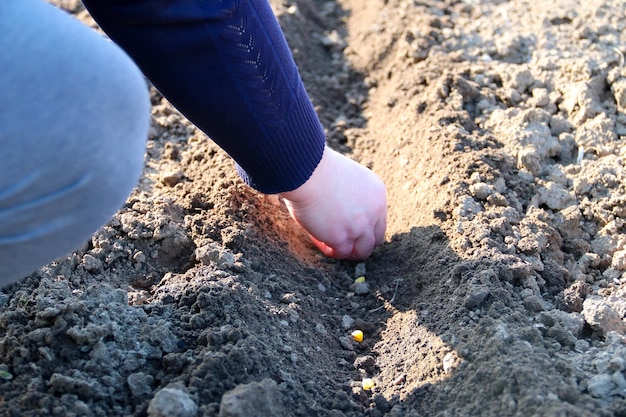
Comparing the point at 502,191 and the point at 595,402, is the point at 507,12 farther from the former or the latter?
the point at 595,402

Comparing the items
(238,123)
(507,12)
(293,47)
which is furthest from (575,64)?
(238,123)

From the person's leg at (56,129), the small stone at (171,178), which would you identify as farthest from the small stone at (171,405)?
the small stone at (171,178)

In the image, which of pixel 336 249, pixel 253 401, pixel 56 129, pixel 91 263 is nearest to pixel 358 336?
pixel 336 249

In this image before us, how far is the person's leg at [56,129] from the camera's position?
106 cm

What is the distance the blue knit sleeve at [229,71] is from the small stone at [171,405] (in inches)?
19.7

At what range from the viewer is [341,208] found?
75.5 inches

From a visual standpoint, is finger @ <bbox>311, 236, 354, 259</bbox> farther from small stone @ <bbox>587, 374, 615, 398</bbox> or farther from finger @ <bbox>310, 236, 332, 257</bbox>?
small stone @ <bbox>587, 374, 615, 398</bbox>

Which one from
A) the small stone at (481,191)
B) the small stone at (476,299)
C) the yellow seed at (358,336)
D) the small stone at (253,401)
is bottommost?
the yellow seed at (358,336)

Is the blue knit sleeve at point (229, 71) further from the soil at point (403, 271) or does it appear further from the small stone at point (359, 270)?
the small stone at point (359, 270)

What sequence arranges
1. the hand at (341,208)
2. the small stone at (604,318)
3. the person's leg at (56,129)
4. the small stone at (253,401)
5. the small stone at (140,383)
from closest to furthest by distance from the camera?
the person's leg at (56,129) < the small stone at (253,401) < the small stone at (140,383) < the small stone at (604,318) < the hand at (341,208)

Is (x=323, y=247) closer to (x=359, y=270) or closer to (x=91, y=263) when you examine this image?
(x=359, y=270)

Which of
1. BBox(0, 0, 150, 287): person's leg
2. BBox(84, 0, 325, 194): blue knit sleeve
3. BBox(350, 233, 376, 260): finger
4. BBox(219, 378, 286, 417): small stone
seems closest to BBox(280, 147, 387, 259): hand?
BBox(350, 233, 376, 260): finger

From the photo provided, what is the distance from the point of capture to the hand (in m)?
1.86

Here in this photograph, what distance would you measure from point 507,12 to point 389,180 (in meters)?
0.96
